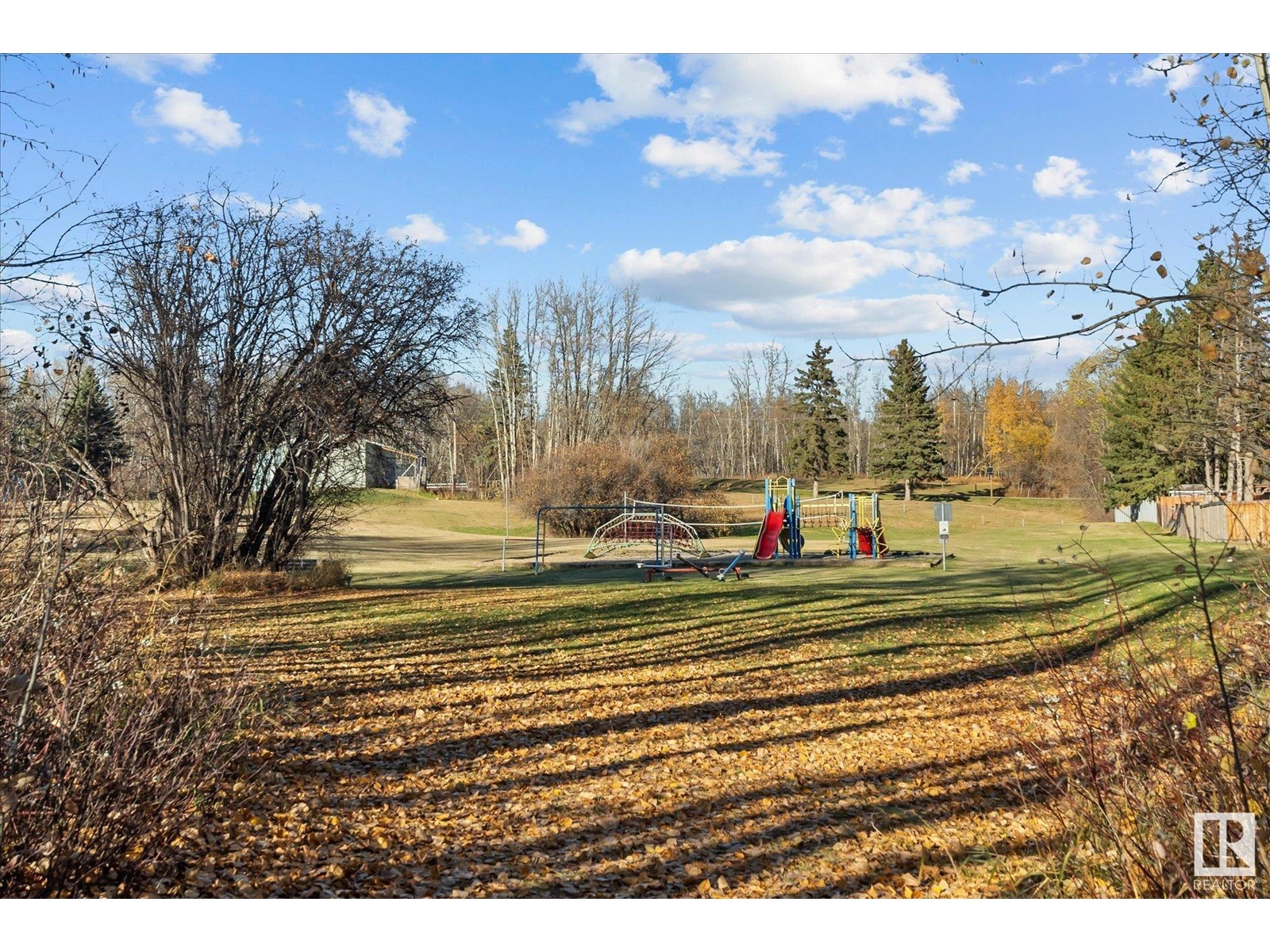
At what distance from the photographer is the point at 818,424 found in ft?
200

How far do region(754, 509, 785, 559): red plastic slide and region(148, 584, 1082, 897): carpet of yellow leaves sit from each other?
10.5 metres

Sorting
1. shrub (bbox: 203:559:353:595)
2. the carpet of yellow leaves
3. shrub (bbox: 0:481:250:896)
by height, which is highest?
shrub (bbox: 0:481:250:896)

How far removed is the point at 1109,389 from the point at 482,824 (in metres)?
44.2

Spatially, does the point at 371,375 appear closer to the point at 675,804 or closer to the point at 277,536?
the point at 277,536

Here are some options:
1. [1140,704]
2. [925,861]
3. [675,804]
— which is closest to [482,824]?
[675,804]

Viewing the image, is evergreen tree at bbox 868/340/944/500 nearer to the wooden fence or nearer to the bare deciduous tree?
the wooden fence

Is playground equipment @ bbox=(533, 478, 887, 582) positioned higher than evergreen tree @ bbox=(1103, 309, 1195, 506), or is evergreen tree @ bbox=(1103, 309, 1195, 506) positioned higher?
evergreen tree @ bbox=(1103, 309, 1195, 506)

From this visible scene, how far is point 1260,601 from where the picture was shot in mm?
5801

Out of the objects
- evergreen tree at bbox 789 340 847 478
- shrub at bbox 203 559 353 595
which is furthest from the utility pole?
shrub at bbox 203 559 353 595

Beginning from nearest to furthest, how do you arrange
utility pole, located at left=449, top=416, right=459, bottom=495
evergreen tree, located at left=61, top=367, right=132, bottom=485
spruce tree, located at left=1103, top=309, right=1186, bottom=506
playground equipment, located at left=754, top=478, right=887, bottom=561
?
1. evergreen tree, located at left=61, top=367, right=132, bottom=485
2. playground equipment, located at left=754, top=478, right=887, bottom=561
3. spruce tree, located at left=1103, top=309, right=1186, bottom=506
4. utility pole, located at left=449, top=416, right=459, bottom=495

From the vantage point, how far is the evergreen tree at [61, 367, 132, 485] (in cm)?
564
